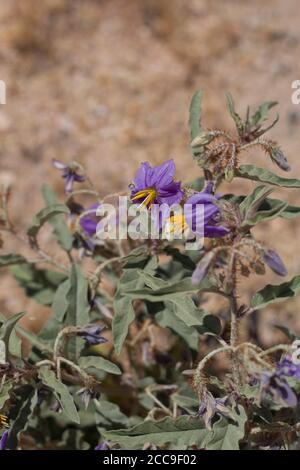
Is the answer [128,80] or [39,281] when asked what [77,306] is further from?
[128,80]

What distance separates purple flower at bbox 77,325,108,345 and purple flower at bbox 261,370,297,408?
0.61m

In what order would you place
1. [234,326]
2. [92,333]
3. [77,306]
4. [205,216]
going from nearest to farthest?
[205,216]
[234,326]
[92,333]
[77,306]

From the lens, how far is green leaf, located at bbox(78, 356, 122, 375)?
186 centimetres

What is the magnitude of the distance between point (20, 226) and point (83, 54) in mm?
1513

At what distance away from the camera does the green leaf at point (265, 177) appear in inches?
70.0

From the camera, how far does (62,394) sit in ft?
5.93

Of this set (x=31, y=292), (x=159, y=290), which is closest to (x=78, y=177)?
(x=31, y=292)

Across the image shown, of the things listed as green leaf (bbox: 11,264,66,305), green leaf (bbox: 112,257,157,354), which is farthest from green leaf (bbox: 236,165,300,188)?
green leaf (bbox: 11,264,66,305)

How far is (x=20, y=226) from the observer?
13.1 feet

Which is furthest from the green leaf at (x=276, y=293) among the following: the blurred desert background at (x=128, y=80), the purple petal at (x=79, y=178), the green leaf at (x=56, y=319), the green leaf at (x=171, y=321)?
the blurred desert background at (x=128, y=80)

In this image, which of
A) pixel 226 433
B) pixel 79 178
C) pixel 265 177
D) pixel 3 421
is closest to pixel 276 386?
pixel 226 433

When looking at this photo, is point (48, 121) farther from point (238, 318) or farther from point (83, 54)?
point (238, 318)

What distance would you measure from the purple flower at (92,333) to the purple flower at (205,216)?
0.50m

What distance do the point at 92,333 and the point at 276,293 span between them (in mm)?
578
